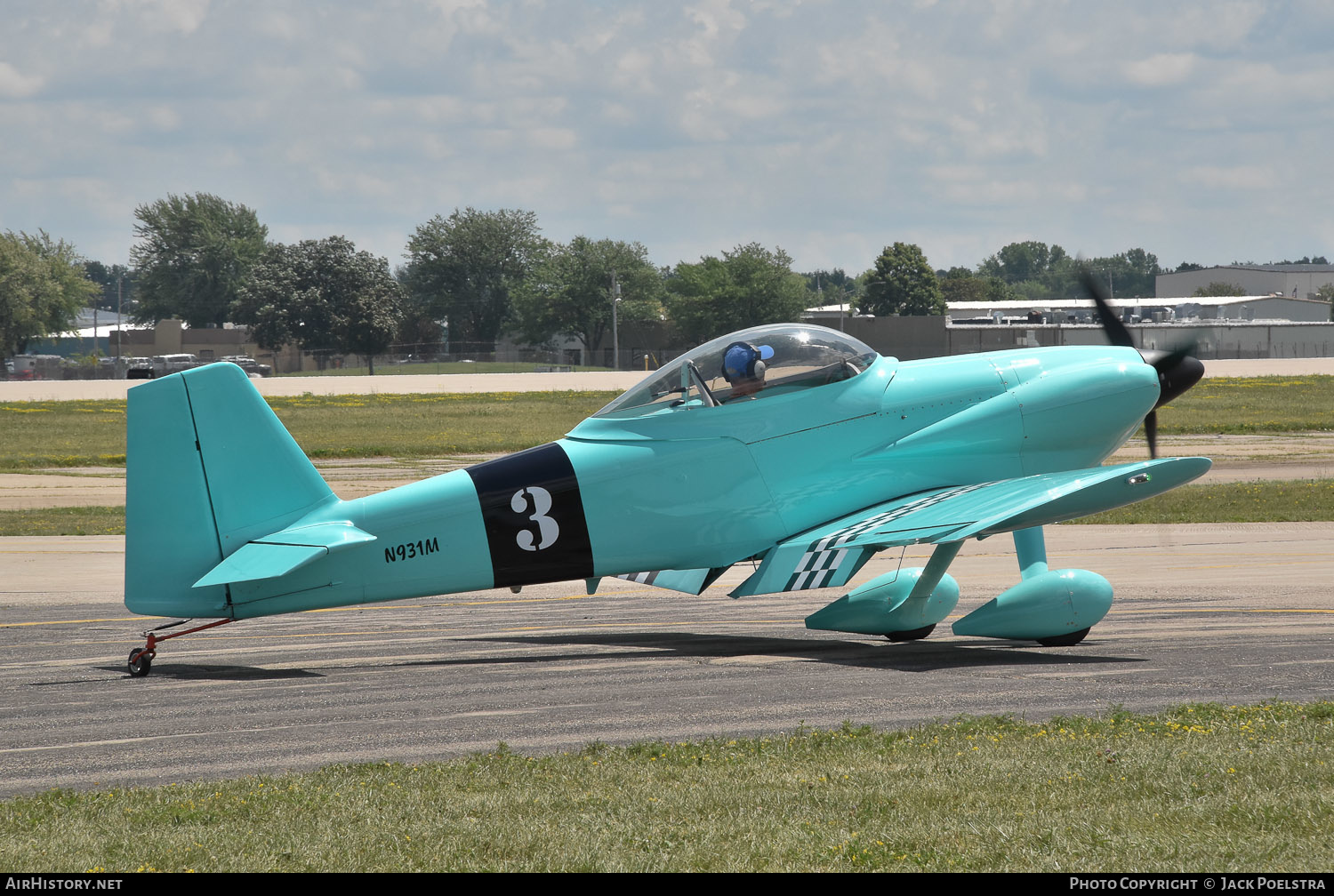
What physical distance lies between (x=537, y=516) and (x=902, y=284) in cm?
13302

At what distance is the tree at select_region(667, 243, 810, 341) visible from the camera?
120 metres

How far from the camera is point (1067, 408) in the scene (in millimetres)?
12297

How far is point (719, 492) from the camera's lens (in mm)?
11656

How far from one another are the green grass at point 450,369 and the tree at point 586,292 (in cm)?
1689

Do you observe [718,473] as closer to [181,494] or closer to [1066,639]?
[1066,639]

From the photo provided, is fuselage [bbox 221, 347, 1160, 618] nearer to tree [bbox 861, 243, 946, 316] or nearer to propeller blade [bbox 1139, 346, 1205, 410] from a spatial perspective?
propeller blade [bbox 1139, 346, 1205, 410]

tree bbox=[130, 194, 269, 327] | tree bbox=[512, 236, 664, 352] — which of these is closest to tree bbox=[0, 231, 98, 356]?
tree bbox=[130, 194, 269, 327]

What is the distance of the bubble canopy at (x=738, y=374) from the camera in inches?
461

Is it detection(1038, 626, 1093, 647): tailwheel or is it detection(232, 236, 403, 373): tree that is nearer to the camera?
detection(1038, 626, 1093, 647): tailwheel

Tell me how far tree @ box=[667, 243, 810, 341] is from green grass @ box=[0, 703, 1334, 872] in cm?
11040

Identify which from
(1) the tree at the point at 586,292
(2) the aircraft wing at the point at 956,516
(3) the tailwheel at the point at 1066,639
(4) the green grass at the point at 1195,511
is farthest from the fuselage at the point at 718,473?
(1) the tree at the point at 586,292

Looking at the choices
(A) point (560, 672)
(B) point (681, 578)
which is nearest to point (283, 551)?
(A) point (560, 672)

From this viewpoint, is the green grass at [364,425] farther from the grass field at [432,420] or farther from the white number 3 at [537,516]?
the white number 3 at [537,516]

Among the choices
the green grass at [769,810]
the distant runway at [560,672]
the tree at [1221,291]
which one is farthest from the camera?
the tree at [1221,291]
